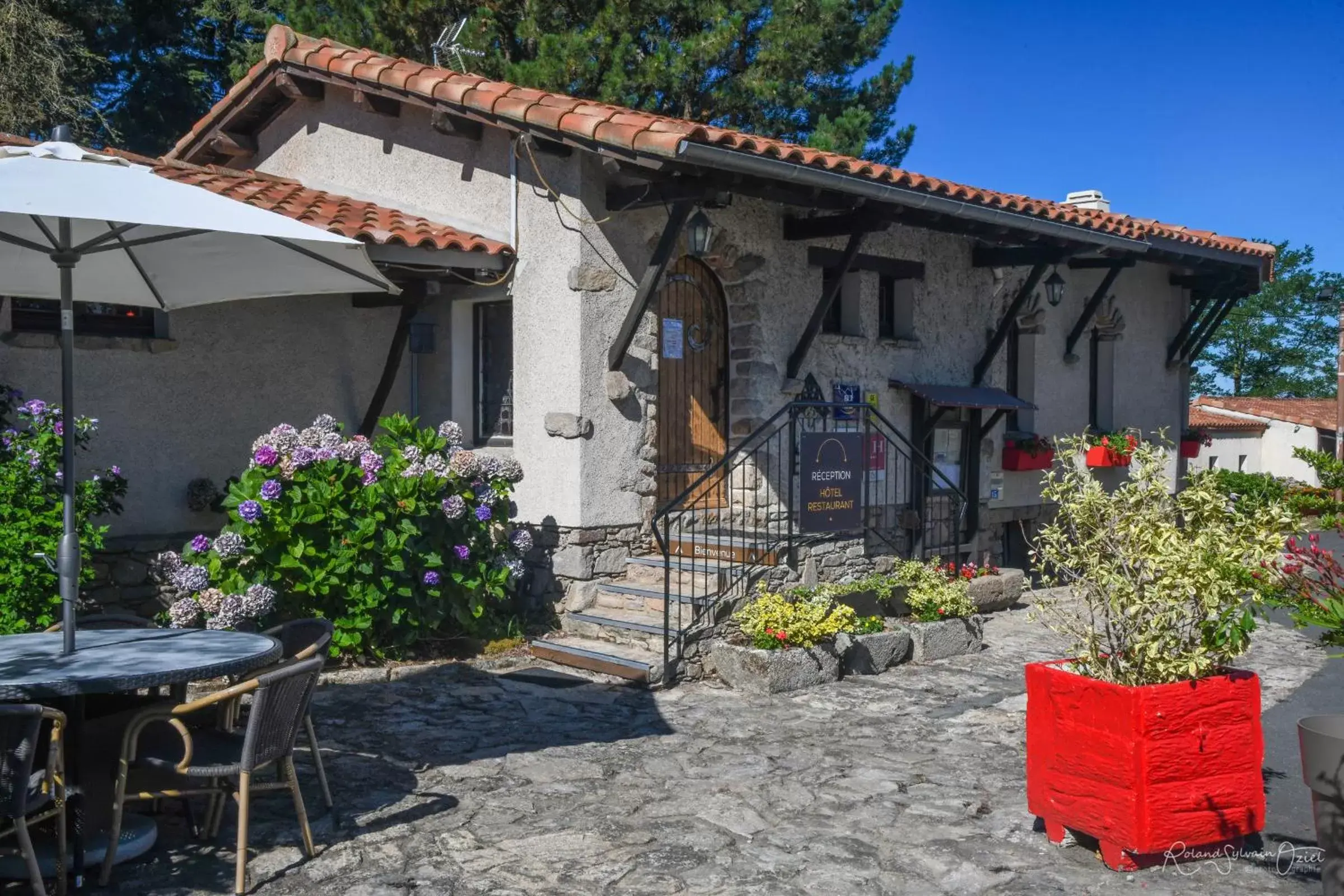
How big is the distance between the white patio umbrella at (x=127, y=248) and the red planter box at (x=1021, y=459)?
732cm

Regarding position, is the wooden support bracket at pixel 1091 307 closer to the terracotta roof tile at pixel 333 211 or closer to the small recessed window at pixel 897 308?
the small recessed window at pixel 897 308

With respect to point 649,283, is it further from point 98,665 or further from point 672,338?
point 98,665

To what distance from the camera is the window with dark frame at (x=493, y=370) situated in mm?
8516

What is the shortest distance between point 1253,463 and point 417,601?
111 feet

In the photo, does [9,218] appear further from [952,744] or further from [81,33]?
[81,33]

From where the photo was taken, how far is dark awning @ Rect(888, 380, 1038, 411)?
9.61 metres

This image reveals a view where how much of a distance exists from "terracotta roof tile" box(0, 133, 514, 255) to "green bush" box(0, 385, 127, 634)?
5.54 feet

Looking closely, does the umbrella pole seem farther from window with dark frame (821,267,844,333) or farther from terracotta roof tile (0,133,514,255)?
window with dark frame (821,267,844,333)

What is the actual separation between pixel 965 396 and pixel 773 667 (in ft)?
13.9

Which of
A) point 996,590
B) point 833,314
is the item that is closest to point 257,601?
point 833,314

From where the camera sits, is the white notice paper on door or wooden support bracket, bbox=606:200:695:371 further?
the white notice paper on door

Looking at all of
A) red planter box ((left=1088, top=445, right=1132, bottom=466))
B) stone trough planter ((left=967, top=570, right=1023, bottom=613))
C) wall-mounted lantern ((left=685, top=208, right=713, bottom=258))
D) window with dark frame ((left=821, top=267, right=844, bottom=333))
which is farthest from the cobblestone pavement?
red planter box ((left=1088, top=445, right=1132, bottom=466))

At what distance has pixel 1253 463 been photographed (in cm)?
3481

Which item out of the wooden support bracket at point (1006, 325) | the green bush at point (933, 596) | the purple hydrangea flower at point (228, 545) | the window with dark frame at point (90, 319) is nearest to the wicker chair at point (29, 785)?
the purple hydrangea flower at point (228, 545)
